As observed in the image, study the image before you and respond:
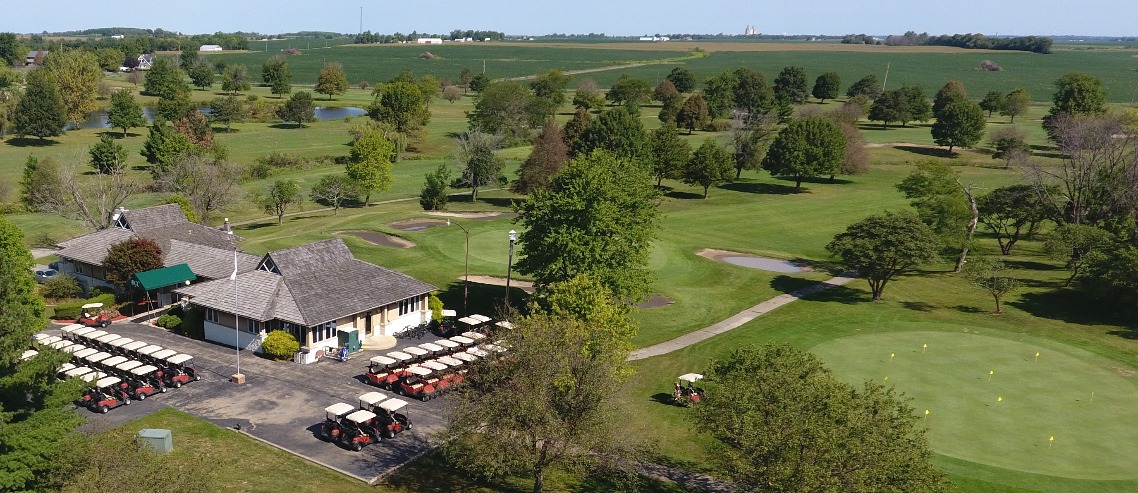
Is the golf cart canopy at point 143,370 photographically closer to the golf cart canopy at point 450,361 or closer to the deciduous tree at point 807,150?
the golf cart canopy at point 450,361

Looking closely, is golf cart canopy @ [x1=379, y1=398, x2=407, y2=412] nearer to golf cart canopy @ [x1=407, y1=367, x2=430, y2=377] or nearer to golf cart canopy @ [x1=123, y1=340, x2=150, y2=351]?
golf cart canopy @ [x1=407, y1=367, x2=430, y2=377]


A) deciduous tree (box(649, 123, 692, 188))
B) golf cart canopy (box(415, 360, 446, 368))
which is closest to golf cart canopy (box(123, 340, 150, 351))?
golf cart canopy (box(415, 360, 446, 368))

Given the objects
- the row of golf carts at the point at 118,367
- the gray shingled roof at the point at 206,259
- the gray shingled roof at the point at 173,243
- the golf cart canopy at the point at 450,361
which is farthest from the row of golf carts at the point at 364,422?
the gray shingled roof at the point at 173,243

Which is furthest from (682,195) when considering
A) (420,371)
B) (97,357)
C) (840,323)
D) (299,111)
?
(299,111)

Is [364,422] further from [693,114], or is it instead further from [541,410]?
[693,114]

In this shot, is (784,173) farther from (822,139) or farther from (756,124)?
(756,124)

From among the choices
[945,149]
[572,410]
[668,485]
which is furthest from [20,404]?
[945,149]
